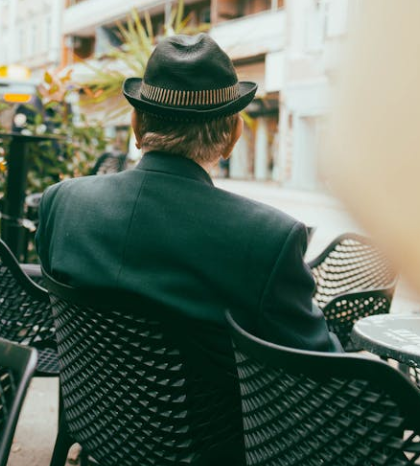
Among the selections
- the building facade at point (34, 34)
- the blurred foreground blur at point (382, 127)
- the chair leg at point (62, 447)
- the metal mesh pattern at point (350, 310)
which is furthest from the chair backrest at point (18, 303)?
the building facade at point (34, 34)

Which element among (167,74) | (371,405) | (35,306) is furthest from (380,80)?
(35,306)

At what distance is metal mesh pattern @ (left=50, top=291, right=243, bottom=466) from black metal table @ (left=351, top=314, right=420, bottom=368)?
1.92ft

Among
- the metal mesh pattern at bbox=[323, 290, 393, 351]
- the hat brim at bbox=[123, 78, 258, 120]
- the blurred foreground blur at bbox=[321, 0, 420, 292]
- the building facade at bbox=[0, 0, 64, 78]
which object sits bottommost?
the metal mesh pattern at bbox=[323, 290, 393, 351]

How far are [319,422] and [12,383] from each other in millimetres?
519

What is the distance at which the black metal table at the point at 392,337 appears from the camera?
1.93m

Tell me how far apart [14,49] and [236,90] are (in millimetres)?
33963

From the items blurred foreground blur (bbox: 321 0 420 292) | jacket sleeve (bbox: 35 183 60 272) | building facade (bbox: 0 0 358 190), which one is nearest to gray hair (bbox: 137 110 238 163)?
building facade (bbox: 0 0 358 190)

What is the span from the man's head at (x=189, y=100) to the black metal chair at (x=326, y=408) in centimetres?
61

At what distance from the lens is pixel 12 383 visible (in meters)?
1.15

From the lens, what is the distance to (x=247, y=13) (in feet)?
77.7

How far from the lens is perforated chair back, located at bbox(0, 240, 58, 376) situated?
2.07m

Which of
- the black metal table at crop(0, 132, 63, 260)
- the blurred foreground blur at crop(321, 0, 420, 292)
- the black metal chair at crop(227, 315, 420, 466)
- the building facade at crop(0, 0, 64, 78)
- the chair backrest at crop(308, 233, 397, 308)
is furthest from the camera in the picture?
the building facade at crop(0, 0, 64, 78)

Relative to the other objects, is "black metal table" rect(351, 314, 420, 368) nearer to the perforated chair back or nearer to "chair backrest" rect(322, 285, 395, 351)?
"chair backrest" rect(322, 285, 395, 351)

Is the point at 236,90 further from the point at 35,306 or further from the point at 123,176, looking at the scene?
the point at 35,306
